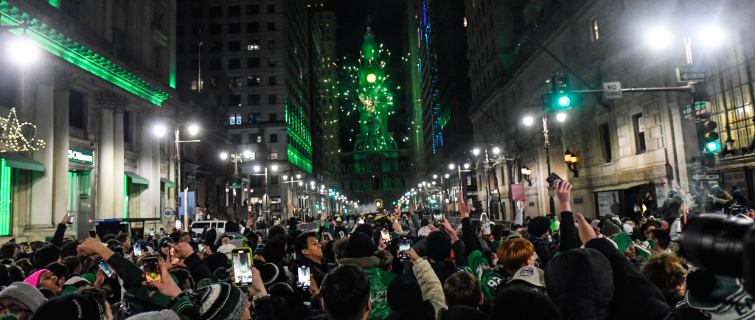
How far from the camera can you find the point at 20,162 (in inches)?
1003

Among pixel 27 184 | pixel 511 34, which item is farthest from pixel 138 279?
pixel 511 34

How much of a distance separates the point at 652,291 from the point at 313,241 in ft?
13.5

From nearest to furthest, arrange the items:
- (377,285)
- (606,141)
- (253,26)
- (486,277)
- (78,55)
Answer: (377,285) → (486,277) → (78,55) → (606,141) → (253,26)

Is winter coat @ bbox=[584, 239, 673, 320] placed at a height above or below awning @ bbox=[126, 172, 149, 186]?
below

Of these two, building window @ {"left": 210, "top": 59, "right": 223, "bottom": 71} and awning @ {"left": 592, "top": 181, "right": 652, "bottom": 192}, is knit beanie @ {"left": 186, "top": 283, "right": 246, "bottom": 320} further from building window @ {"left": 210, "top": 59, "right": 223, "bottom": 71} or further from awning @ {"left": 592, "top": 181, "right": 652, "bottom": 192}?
building window @ {"left": 210, "top": 59, "right": 223, "bottom": 71}

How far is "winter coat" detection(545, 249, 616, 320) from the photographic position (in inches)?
139

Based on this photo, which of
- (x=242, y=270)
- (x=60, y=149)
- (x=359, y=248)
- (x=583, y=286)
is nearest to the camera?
(x=583, y=286)

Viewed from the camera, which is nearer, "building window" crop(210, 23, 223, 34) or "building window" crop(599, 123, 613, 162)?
"building window" crop(599, 123, 613, 162)

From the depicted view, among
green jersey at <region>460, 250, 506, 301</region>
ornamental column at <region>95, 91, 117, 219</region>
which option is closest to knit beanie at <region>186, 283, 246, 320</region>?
green jersey at <region>460, 250, 506, 301</region>

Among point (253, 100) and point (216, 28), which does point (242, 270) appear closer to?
point (253, 100)

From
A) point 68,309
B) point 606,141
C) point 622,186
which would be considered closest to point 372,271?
point 68,309

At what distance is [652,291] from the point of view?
3660 mm

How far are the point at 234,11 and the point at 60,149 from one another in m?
68.0

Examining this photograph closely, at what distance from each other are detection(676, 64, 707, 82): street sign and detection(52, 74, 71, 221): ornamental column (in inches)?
1242
